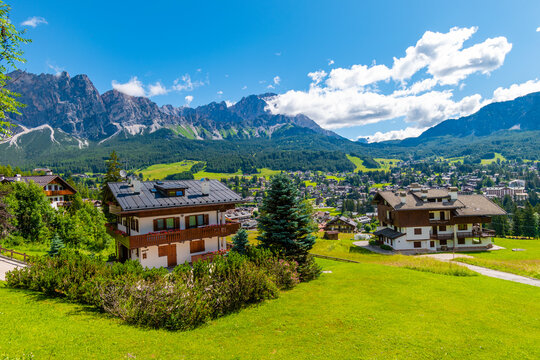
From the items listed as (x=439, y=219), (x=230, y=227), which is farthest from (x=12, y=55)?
(x=439, y=219)

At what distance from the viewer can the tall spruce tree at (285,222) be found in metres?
22.3

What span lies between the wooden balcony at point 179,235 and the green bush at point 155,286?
20.3 feet

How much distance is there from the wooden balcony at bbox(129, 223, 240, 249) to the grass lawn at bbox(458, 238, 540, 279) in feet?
94.2

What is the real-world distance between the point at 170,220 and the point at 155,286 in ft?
44.4

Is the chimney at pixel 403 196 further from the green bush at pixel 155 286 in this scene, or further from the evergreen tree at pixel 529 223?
the evergreen tree at pixel 529 223

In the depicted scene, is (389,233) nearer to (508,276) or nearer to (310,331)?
(508,276)

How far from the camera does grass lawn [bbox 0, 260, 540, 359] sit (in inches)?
400

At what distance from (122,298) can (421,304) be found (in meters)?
15.9

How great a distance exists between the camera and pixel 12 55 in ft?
33.6

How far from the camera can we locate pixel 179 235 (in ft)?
81.5

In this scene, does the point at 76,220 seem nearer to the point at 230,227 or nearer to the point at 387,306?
the point at 230,227

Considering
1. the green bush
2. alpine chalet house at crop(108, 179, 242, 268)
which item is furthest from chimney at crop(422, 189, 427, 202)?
the green bush

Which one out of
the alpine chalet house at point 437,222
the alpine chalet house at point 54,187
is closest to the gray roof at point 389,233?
the alpine chalet house at point 437,222

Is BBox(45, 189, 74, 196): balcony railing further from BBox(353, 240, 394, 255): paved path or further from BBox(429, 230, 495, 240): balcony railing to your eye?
BBox(429, 230, 495, 240): balcony railing
